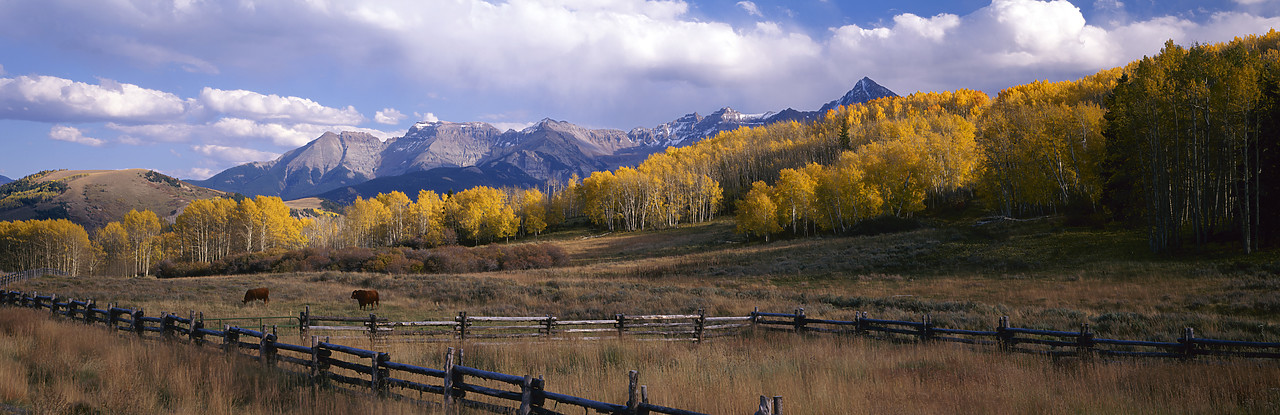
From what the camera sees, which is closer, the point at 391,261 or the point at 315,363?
the point at 315,363

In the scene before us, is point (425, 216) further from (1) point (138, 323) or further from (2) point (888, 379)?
(2) point (888, 379)

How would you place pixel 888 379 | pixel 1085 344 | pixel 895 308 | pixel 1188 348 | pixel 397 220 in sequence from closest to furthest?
1. pixel 888 379
2. pixel 1188 348
3. pixel 1085 344
4. pixel 895 308
5. pixel 397 220

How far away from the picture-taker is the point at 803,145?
386ft

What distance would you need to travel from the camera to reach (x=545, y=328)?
1762cm

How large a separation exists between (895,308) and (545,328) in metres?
15.2

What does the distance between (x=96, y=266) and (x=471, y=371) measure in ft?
432

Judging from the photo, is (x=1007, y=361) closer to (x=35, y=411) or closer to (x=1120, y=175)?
(x=35, y=411)

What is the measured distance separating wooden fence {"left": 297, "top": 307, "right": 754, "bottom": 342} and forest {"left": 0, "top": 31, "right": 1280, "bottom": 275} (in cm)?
3143

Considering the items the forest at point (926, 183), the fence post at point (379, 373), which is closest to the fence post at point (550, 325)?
the fence post at point (379, 373)

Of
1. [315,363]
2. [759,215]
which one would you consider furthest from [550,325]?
[759,215]

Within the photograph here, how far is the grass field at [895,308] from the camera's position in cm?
883

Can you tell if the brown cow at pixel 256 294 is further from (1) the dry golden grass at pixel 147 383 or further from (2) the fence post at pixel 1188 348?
(2) the fence post at pixel 1188 348

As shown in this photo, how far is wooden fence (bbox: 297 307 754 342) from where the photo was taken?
16812mm

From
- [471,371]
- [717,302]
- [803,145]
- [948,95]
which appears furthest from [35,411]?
[948,95]
